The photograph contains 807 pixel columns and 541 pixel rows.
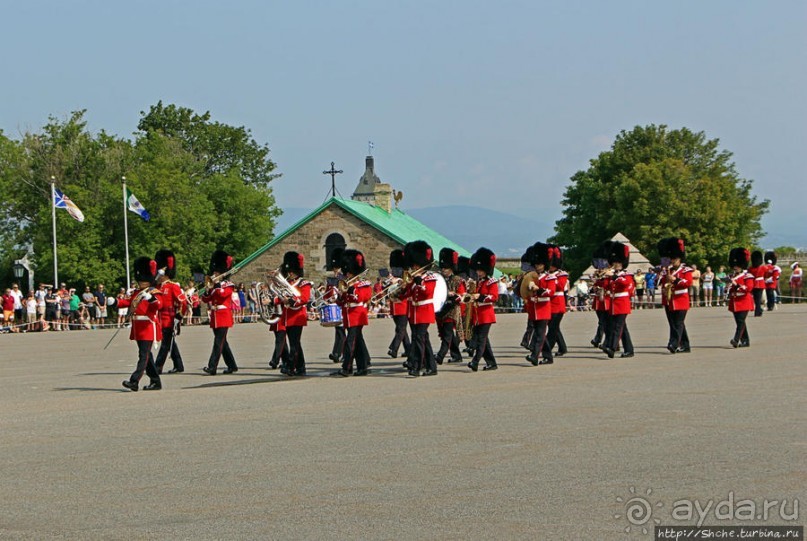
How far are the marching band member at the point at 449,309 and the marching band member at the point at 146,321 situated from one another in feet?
14.2

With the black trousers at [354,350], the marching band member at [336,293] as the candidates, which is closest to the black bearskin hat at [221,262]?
the marching band member at [336,293]

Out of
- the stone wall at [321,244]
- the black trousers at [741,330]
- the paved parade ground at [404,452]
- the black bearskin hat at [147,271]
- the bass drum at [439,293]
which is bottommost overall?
the paved parade ground at [404,452]

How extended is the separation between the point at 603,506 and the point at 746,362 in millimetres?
9969

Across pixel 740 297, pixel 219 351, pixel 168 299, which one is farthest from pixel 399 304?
pixel 740 297

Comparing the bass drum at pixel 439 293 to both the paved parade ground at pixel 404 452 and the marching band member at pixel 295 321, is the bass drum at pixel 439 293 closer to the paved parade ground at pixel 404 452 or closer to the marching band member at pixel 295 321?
the paved parade ground at pixel 404 452

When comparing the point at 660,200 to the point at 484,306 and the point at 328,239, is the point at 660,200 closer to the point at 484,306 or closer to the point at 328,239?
the point at 328,239

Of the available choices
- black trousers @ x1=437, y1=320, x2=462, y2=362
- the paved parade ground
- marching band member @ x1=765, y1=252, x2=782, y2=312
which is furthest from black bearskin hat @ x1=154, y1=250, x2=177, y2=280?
marching band member @ x1=765, y1=252, x2=782, y2=312

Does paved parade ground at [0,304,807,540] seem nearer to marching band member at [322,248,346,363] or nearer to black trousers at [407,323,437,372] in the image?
black trousers at [407,323,437,372]

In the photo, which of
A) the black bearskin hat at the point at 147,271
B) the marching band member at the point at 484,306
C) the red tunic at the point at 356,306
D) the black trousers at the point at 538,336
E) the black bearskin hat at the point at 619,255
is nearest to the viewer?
the black bearskin hat at the point at 147,271

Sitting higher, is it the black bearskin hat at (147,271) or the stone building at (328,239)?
the stone building at (328,239)

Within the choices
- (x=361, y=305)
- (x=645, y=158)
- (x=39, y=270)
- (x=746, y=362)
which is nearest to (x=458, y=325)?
(x=361, y=305)

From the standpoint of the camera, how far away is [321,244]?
50.6 meters

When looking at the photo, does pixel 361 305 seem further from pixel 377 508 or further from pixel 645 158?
pixel 645 158

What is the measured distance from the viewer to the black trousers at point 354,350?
16.4 meters
